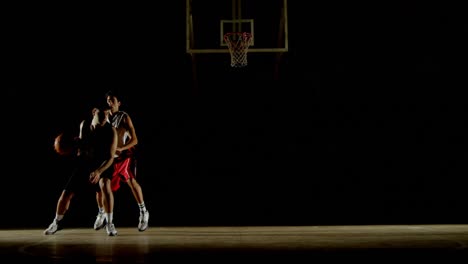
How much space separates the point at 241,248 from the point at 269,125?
19.0 ft

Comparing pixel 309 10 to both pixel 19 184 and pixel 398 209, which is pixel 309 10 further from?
pixel 19 184

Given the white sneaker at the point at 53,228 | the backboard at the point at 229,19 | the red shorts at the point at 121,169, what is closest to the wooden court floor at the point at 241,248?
the white sneaker at the point at 53,228

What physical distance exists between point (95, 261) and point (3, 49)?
21.1 ft

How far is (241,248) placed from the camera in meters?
4.38

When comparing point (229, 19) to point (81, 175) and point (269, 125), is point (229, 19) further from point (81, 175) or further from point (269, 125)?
point (81, 175)

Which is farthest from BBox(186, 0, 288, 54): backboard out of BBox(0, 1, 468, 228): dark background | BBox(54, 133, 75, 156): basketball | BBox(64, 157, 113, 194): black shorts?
BBox(64, 157, 113, 194): black shorts

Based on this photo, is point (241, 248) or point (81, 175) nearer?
point (241, 248)

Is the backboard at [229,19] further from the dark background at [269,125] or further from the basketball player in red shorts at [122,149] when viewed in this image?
the basketball player in red shorts at [122,149]

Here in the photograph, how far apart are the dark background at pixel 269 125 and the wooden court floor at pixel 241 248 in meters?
4.09

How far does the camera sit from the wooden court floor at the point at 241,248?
3.72 meters

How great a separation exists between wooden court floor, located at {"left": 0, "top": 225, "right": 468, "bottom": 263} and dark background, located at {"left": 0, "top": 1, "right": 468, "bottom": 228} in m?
4.09

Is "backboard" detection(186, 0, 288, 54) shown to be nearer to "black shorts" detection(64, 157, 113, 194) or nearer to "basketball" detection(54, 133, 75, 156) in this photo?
"basketball" detection(54, 133, 75, 156)

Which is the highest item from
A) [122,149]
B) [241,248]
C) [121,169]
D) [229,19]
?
[229,19]

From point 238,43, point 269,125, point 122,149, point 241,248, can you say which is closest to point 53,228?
point 122,149
